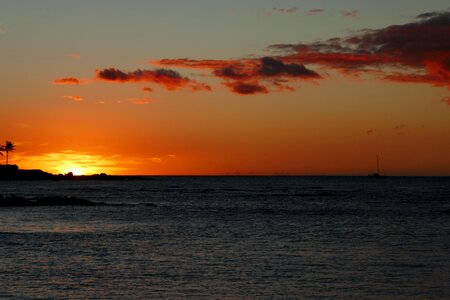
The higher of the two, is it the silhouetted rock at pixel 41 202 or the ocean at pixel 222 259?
the silhouetted rock at pixel 41 202

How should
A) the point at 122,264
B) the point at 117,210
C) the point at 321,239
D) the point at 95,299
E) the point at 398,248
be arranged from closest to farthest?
the point at 95,299
the point at 122,264
the point at 398,248
the point at 321,239
the point at 117,210

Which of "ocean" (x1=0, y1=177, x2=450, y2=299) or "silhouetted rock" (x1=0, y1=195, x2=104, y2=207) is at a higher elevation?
"silhouetted rock" (x1=0, y1=195, x2=104, y2=207)

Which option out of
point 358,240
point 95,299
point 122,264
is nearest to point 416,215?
point 358,240

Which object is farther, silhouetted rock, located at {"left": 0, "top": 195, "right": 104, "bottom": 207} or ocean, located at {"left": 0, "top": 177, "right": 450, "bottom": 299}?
silhouetted rock, located at {"left": 0, "top": 195, "right": 104, "bottom": 207}

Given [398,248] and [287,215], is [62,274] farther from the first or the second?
[287,215]

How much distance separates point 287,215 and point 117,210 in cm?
2540

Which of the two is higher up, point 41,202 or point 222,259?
point 41,202

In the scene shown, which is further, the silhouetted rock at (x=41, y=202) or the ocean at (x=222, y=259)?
the silhouetted rock at (x=41, y=202)

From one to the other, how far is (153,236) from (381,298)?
31.5 m

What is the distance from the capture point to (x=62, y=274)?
122ft

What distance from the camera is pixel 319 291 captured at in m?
32.7

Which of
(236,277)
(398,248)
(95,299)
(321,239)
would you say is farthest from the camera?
(321,239)

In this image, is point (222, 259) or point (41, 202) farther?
point (41, 202)

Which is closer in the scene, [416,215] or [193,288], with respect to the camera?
[193,288]
